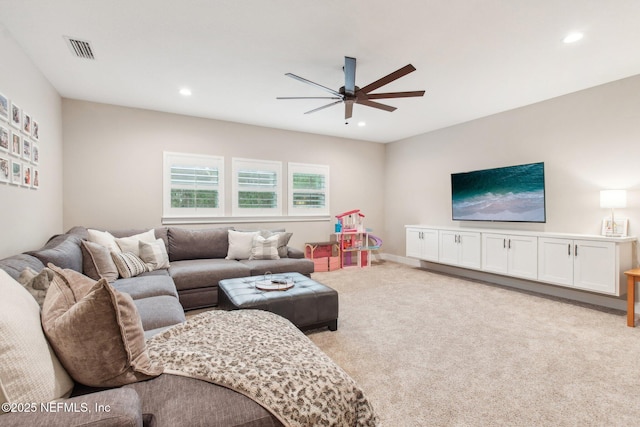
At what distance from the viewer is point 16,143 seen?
2.54 meters

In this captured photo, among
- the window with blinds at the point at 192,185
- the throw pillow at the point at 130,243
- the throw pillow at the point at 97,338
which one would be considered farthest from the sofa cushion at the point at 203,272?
the throw pillow at the point at 97,338

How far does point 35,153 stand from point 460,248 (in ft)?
17.9

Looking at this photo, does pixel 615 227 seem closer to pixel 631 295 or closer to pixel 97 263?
pixel 631 295

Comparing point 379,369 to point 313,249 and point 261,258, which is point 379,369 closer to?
point 261,258

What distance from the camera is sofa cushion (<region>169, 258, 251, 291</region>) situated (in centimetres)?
330

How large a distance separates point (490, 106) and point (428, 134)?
1477 mm

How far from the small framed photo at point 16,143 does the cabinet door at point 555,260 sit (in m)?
5.52

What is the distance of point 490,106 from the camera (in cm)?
429

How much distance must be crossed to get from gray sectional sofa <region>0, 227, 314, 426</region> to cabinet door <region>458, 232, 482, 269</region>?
7.97ft

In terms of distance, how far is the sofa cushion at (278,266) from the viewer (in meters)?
3.72

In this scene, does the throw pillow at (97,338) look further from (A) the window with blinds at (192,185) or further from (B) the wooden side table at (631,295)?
(B) the wooden side table at (631,295)

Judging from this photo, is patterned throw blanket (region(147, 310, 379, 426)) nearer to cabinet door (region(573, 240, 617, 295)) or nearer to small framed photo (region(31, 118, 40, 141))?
small framed photo (region(31, 118, 40, 141))

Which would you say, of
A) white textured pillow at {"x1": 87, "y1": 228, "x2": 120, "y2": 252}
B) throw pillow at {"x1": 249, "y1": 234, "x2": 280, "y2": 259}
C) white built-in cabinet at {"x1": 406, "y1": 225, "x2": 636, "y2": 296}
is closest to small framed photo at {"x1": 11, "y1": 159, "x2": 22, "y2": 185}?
white textured pillow at {"x1": 87, "y1": 228, "x2": 120, "y2": 252}

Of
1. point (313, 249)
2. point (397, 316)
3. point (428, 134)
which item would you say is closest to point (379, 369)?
point (397, 316)
